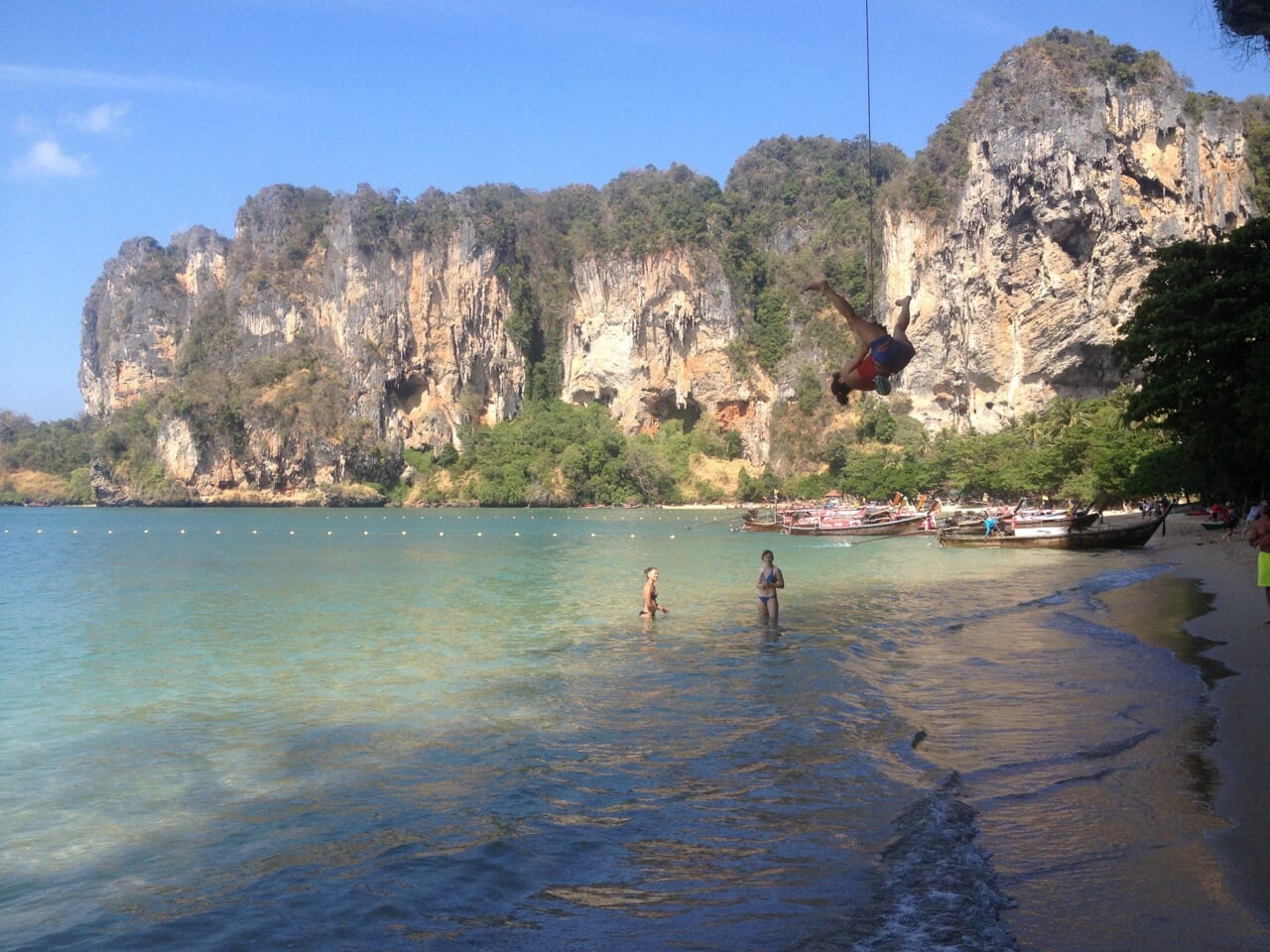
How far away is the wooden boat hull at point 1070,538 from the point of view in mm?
36188

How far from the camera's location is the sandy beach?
5.98 metres

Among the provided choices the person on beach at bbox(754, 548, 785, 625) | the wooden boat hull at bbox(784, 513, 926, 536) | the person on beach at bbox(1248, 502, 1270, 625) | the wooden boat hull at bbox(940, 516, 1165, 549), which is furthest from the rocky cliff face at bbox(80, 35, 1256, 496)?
the person on beach at bbox(1248, 502, 1270, 625)

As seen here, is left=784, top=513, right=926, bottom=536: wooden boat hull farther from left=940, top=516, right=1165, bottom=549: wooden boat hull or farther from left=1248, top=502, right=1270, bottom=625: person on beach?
left=1248, top=502, right=1270, bottom=625: person on beach

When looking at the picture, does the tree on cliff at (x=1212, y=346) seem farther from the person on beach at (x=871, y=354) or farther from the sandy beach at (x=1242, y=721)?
the person on beach at (x=871, y=354)

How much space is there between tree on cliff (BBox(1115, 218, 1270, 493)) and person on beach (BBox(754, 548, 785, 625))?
824 centimetres

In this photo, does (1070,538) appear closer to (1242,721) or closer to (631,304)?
(1242,721)

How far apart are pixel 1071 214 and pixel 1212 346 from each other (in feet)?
219

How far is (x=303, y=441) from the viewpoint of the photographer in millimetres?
113938

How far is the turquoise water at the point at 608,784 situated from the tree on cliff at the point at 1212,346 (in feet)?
14.2

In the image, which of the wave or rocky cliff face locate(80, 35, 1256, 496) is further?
rocky cliff face locate(80, 35, 1256, 496)

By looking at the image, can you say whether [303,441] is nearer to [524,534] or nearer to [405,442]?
[405,442]

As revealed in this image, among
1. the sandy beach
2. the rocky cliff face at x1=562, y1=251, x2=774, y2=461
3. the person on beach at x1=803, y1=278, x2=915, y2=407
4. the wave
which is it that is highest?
the rocky cliff face at x1=562, y1=251, x2=774, y2=461

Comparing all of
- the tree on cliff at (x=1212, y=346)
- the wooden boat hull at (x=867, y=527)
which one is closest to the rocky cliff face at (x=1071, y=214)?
the wooden boat hull at (x=867, y=527)

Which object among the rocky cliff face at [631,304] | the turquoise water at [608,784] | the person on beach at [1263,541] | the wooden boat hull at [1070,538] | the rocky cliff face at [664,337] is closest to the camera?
the turquoise water at [608,784]
